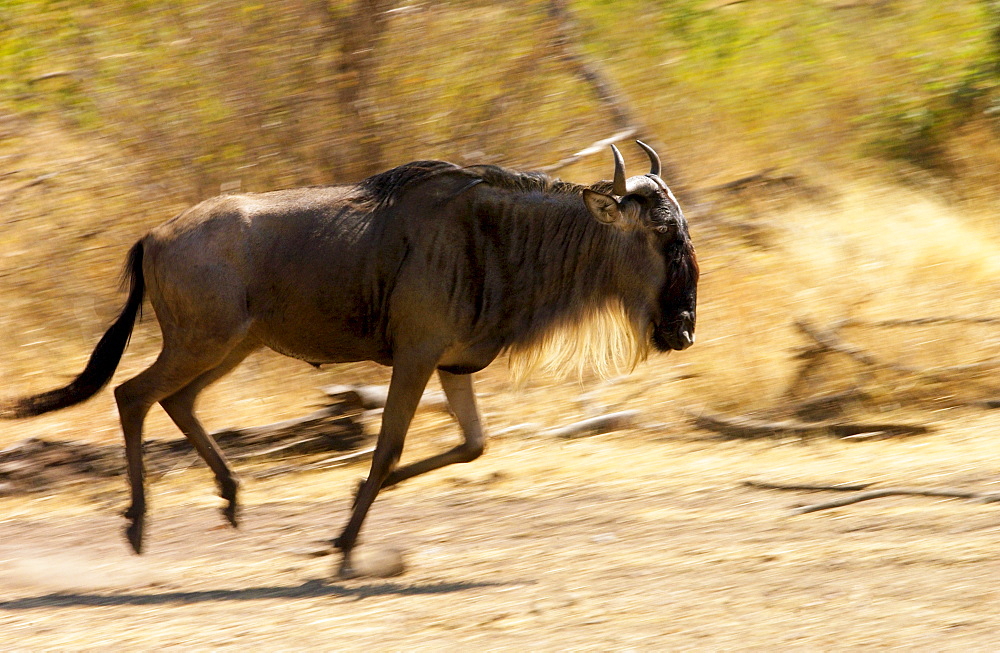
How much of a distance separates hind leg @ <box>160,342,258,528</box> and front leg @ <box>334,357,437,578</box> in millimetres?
912

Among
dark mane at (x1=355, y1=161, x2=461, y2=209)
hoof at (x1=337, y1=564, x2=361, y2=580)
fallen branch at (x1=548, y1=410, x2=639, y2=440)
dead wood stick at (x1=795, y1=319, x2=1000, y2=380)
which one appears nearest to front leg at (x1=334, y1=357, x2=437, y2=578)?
hoof at (x1=337, y1=564, x2=361, y2=580)

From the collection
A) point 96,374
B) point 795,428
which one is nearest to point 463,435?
point 96,374

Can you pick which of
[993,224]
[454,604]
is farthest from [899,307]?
[454,604]

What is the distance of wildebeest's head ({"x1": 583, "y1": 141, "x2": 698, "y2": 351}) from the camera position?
5594 millimetres

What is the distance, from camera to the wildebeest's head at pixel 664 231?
5594 millimetres

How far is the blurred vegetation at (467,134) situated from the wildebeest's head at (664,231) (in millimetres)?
3229

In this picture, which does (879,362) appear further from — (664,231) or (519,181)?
(519,181)

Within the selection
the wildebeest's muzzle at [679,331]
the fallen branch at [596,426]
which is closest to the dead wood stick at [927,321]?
the fallen branch at [596,426]

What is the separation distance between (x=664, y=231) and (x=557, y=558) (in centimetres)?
165

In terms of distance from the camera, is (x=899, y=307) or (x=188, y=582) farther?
(x=899, y=307)

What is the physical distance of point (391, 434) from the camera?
5637 mm

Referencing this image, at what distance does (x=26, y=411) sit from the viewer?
640 centimetres

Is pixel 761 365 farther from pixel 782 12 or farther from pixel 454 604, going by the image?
pixel 782 12

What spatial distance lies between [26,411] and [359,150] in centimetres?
431
